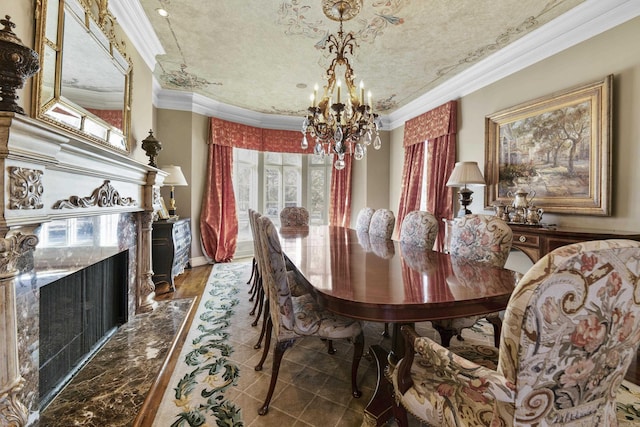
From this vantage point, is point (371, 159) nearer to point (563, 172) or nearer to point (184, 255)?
point (563, 172)

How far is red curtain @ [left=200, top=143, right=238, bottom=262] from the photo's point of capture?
4.56 meters

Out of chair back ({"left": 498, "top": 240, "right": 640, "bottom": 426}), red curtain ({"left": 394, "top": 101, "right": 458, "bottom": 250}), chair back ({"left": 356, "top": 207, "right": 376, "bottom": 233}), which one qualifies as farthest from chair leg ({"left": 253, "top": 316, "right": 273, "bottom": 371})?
red curtain ({"left": 394, "top": 101, "right": 458, "bottom": 250})

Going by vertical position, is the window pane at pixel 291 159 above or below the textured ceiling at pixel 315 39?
below

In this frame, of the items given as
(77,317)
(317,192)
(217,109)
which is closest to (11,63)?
(77,317)

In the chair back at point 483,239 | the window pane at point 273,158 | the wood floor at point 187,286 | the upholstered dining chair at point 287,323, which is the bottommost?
the wood floor at point 187,286

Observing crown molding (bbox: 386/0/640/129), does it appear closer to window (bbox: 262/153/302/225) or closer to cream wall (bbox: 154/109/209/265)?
window (bbox: 262/153/302/225)

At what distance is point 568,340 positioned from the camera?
663 millimetres

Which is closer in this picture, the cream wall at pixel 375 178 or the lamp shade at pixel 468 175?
the lamp shade at pixel 468 175

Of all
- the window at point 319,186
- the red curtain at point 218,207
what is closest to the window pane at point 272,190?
the window at point 319,186

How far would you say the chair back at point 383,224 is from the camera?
284cm

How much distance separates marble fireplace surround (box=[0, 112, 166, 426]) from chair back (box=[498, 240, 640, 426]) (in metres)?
1.72

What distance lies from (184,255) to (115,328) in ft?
5.71

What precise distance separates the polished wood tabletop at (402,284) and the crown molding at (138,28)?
7.98ft

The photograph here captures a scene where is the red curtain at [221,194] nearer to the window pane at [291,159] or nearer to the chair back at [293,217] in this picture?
the window pane at [291,159]
